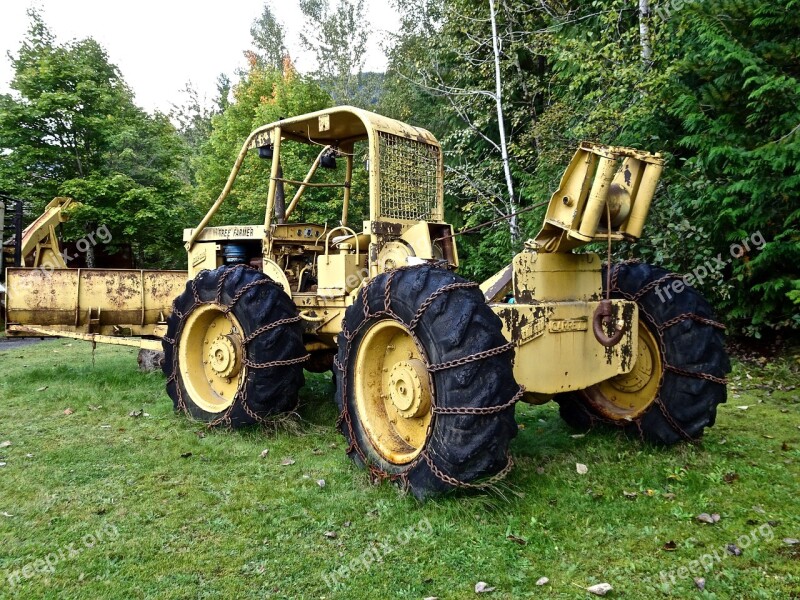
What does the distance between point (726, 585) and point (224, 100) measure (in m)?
40.5

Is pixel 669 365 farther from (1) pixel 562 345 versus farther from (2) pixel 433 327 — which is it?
(2) pixel 433 327

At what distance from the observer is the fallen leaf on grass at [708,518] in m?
3.28

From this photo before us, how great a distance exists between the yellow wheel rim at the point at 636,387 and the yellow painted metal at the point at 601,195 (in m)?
0.96

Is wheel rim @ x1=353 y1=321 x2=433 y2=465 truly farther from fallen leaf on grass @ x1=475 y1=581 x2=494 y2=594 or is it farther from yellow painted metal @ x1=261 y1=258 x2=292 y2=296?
yellow painted metal @ x1=261 y1=258 x2=292 y2=296

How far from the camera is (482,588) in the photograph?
106 inches

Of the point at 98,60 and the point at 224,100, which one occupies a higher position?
the point at 224,100

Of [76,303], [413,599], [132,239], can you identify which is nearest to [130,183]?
[132,239]

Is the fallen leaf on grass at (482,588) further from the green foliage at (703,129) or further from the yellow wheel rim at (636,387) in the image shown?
the green foliage at (703,129)

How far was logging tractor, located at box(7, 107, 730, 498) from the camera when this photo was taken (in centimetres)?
340

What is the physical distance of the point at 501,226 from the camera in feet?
37.9

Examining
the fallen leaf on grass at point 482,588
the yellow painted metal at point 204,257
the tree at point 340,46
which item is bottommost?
the fallen leaf on grass at point 482,588

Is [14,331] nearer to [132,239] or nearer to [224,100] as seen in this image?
[132,239]

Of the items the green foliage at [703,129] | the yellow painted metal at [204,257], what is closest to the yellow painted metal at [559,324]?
the green foliage at [703,129]

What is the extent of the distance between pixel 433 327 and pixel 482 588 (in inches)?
54.7
